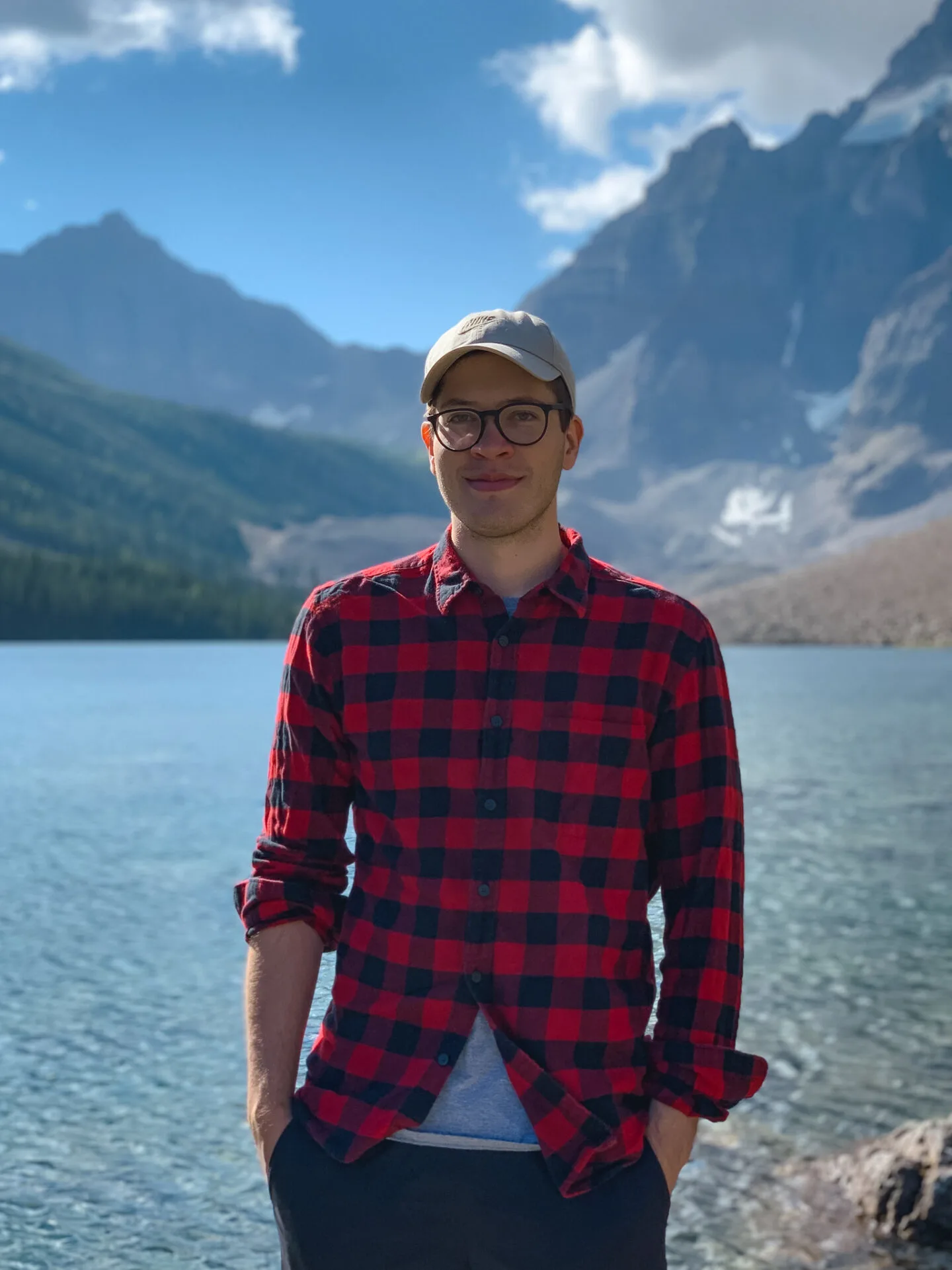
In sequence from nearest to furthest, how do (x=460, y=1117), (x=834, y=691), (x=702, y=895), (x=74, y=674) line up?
(x=460, y=1117)
(x=702, y=895)
(x=834, y=691)
(x=74, y=674)

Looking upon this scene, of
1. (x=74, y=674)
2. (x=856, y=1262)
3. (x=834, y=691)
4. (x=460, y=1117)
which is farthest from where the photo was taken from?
(x=74, y=674)

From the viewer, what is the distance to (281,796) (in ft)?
10.2

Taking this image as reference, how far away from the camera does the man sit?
2.74m

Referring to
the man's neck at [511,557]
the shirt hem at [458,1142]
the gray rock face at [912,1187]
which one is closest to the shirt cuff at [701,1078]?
the shirt hem at [458,1142]

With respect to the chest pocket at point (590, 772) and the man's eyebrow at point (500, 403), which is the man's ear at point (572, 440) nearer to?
the man's eyebrow at point (500, 403)

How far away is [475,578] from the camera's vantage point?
307cm

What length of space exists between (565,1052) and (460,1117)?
0.88 ft

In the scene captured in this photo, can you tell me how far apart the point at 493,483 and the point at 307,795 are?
88 centimetres

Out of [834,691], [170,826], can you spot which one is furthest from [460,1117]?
[834,691]

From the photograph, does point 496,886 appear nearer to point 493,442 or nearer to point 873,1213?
point 493,442

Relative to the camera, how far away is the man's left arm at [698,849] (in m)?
2.92

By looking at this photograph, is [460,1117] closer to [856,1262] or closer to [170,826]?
[856,1262]

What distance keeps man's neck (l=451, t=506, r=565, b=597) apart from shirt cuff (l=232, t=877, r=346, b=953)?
86 cm

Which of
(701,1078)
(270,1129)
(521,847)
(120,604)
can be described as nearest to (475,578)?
(521,847)
